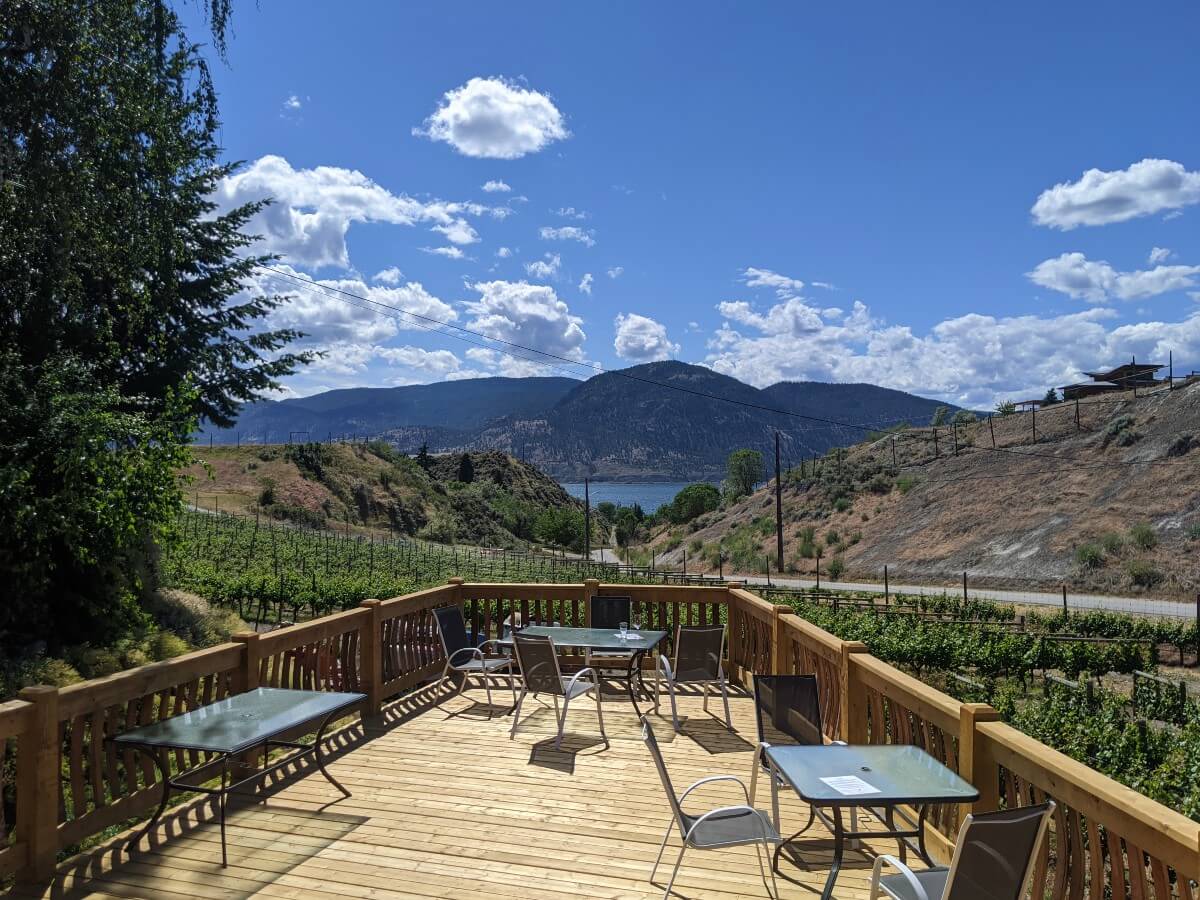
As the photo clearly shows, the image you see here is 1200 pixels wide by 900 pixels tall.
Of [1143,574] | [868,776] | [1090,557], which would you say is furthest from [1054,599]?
[868,776]

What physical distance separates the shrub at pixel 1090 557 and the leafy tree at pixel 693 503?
1656 inches

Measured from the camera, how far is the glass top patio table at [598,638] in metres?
6.09

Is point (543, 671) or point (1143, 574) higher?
point (543, 671)

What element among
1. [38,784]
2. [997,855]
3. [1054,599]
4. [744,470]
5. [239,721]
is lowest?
[1054,599]

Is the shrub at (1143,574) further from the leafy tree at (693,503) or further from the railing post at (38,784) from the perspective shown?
the leafy tree at (693,503)

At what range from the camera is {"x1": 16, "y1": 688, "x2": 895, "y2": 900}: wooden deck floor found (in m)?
3.31

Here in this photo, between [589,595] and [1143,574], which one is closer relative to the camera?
[589,595]

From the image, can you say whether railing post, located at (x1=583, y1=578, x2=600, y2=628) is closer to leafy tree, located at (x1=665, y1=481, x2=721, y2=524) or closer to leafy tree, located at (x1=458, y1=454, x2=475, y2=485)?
leafy tree, located at (x1=665, y1=481, x2=721, y2=524)

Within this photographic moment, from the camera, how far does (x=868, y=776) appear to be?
10.5 feet

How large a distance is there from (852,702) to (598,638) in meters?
2.36

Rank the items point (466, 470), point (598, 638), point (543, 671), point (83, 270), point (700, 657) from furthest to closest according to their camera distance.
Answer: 1. point (466, 470)
2. point (83, 270)
3. point (598, 638)
4. point (700, 657)
5. point (543, 671)

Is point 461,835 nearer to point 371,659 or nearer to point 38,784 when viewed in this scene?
point 38,784

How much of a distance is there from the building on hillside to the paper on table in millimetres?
57122

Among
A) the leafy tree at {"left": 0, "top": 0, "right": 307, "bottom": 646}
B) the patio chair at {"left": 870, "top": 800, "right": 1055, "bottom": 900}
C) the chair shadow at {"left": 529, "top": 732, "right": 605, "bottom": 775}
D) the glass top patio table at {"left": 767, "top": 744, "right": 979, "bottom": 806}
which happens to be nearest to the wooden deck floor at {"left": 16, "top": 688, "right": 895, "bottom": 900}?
the chair shadow at {"left": 529, "top": 732, "right": 605, "bottom": 775}
